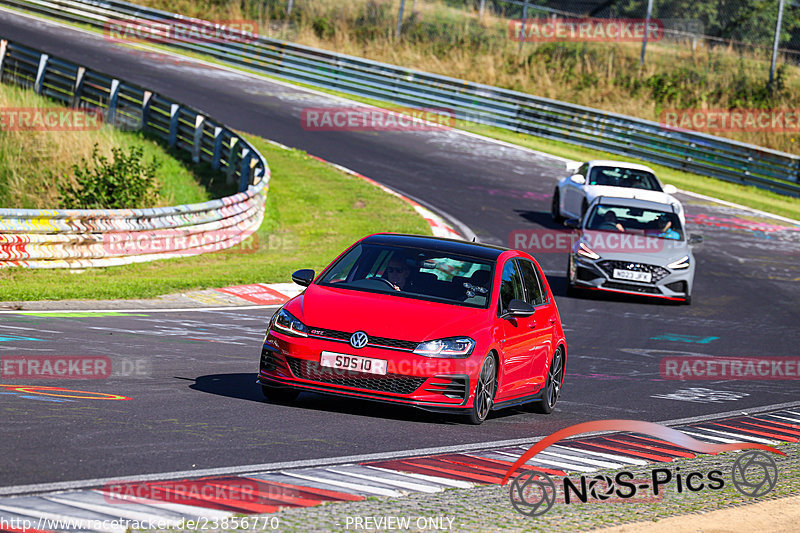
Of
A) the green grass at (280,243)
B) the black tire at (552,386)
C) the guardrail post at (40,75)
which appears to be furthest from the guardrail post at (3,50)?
the black tire at (552,386)

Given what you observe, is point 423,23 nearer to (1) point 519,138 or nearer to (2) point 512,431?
(1) point 519,138

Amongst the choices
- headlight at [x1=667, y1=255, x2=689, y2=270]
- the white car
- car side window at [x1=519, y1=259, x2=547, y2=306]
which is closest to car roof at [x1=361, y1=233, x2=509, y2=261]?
car side window at [x1=519, y1=259, x2=547, y2=306]

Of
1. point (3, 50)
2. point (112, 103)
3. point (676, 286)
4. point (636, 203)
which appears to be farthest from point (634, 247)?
point (3, 50)

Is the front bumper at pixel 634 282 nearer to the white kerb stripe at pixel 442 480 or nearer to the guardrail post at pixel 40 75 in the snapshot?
the white kerb stripe at pixel 442 480

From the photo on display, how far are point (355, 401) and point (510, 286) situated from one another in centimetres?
166

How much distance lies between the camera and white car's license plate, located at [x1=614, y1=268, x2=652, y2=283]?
18.8 metres

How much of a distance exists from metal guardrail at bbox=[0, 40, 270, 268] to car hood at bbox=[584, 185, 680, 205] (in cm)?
676

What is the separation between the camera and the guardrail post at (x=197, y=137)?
90.2ft

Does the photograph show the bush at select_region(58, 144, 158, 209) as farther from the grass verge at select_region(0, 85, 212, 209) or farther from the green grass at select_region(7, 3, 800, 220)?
the green grass at select_region(7, 3, 800, 220)

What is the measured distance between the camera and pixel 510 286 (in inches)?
388

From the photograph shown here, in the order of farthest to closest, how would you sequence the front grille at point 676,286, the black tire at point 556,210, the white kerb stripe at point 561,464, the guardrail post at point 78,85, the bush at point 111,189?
the guardrail post at point 78,85 → the black tire at point 556,210 → the bush at point 111,189 → the front grille at point 676,286 → the white kerb stripe at point 561,464

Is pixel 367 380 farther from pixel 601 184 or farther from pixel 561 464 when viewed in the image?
pixel 601 184

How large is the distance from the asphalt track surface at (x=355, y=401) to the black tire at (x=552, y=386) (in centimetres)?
11

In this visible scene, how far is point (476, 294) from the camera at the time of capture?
30.8 ft
